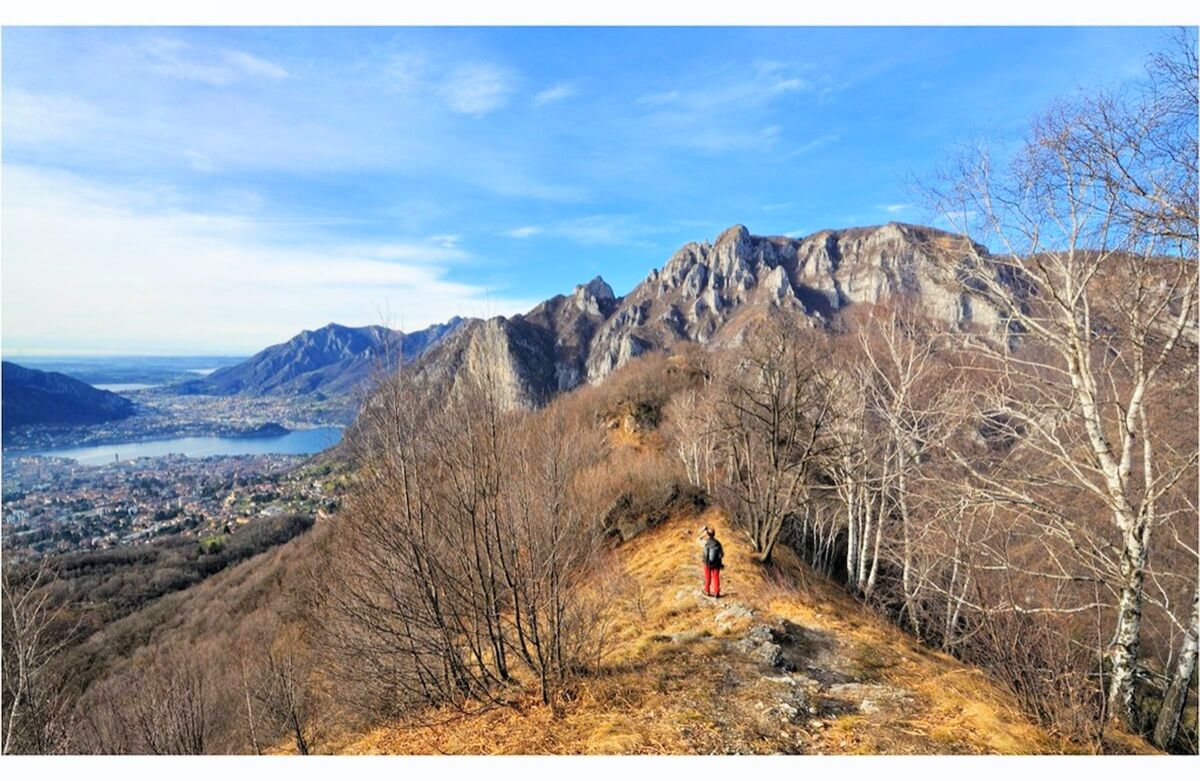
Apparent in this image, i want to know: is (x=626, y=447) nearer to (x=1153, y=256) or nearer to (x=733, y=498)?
(x=733, y=498)

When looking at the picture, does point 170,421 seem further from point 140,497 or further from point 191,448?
point 140,497

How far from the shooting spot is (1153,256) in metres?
5.70

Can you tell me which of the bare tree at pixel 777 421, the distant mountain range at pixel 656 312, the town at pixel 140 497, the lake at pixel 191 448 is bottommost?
the town at pixel 140 497

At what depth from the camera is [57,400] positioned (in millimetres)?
72688

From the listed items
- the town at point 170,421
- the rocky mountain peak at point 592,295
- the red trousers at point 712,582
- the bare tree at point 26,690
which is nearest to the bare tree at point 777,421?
the red trousers at point 712,582

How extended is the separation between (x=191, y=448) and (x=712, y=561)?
3375 inches

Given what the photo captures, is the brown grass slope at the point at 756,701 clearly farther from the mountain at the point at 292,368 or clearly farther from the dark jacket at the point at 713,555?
the mountain at the point at 292,368

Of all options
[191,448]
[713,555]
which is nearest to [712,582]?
[713,555]

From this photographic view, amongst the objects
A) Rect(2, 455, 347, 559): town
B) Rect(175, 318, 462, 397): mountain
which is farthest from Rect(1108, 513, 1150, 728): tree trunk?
Rect(175, 318, 462, 397): mountain

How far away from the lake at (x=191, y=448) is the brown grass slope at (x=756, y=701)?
6289 cm

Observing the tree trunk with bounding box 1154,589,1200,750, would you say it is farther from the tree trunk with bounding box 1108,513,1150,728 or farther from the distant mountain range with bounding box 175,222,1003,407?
the distant mountain range with bounding box 175,222,1003,407

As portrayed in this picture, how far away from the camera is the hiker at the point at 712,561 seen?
9945 millimetres

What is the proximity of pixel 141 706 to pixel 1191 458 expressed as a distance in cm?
1934
